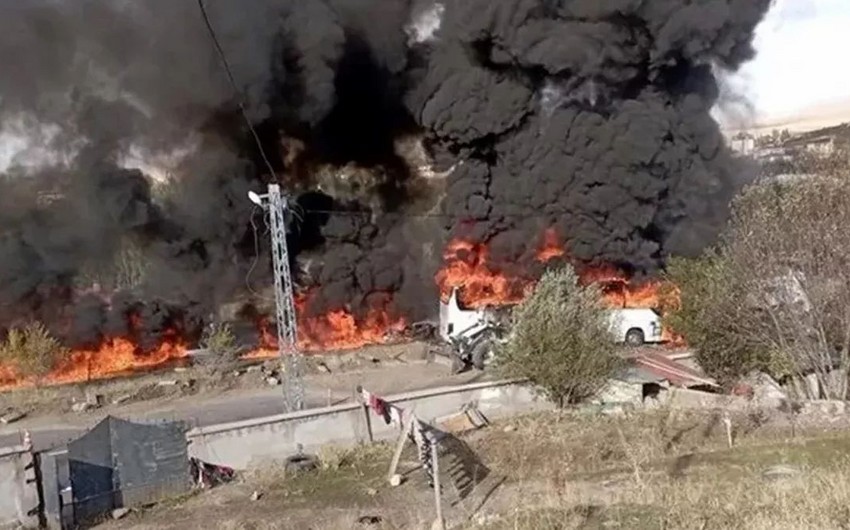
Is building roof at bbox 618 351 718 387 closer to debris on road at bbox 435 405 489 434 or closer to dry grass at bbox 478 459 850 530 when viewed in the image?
debris on road at bbox 435 405 489 434

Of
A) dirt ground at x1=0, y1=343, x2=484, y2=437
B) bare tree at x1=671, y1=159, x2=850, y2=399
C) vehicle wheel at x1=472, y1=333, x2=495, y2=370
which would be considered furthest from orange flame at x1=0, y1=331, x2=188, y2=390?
bare tree at x1=671, y1=159, x2=850, y2=399

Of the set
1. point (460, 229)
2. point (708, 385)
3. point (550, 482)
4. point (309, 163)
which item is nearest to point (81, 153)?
point (309, 163)

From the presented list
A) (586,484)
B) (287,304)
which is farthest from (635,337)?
(586,484)

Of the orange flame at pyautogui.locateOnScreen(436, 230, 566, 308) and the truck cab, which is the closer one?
the truck cab

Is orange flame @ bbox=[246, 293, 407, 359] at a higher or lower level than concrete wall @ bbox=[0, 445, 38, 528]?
higher

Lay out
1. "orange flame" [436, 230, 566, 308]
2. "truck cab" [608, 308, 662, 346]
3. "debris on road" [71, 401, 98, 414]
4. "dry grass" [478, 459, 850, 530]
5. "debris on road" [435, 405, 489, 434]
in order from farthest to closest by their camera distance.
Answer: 1. "orange flame" [436, 230, 566, 308]
2. "truck cab" [608, 308, 662, 346]
3. "debris on road" [71, 401, 98, 414]
4. "debris on road" [435, 405, 489, 434]
5. "dry grass" [478, 459, 850, 530]

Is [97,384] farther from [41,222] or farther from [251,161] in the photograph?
[251,161]

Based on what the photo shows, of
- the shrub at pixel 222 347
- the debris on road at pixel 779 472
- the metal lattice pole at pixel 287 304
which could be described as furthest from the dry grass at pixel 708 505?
the shrub at pixel 222 347

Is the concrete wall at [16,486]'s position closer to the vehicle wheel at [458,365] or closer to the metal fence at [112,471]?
the metal fence at [112,471]
